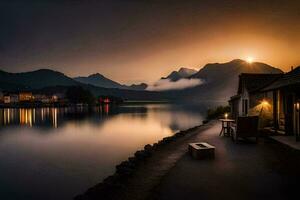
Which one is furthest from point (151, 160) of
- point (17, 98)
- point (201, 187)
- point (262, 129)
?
point (17, 98)

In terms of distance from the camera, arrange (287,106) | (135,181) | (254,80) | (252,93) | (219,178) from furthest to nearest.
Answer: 1. (254,80)
2. (252,93)
3. (287,106)
4. (135,181)
5. (219,178)

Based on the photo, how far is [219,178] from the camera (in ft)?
28.4

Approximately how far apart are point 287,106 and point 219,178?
10577 millimetres

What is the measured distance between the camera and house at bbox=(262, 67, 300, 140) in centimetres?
1527

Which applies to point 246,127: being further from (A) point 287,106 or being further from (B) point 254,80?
(B) point 254,80

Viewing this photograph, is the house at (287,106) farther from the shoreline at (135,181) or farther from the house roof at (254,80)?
the shoreline at (135,181)

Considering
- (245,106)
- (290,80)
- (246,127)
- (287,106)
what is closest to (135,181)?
(246,127)

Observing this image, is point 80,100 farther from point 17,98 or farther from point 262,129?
point 262,129

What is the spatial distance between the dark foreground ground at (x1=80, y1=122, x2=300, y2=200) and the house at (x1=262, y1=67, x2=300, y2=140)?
13.0ft

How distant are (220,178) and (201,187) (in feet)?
3.70

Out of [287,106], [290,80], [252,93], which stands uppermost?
[290,80]

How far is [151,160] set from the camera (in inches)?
509

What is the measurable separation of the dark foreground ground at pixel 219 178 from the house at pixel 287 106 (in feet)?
13.0

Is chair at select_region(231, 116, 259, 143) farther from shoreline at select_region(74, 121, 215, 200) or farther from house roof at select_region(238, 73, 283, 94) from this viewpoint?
house roof at select_region(238, 73, 283, 94)
